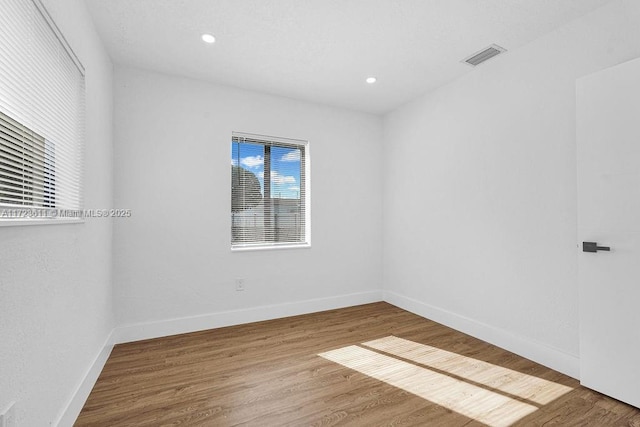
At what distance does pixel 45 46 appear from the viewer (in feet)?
4.91

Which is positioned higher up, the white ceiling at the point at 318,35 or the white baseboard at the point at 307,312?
the white ceiling at the point at 318,35

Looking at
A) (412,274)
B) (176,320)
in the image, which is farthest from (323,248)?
(176,320)

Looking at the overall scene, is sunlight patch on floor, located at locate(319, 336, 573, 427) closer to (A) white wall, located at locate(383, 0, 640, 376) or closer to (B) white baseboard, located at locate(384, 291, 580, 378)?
(B) white baseboard, located at locate(384, 291, 580, 378)

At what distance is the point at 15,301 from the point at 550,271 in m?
3.36

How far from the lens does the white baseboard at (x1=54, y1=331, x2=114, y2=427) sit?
1.65 meters

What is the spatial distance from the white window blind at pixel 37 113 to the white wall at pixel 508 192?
3.35 m

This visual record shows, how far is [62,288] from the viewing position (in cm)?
163

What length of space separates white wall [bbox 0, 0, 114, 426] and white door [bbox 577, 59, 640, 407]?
3.27m

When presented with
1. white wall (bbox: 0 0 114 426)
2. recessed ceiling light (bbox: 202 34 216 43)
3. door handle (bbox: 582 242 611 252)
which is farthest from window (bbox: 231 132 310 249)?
door handle (bbox: 582 242 611 252)

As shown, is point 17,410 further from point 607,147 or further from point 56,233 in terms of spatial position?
point 607,147

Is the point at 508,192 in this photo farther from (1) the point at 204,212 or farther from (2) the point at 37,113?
(2) the point at 37,113

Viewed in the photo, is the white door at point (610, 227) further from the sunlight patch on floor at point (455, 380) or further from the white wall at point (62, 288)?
the white wall at point (62, 288)

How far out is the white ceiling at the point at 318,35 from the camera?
7.03ft

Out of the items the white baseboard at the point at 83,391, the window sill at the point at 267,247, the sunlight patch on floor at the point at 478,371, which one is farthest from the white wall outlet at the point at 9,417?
the sunlight patch on floor at the point at 478,371
